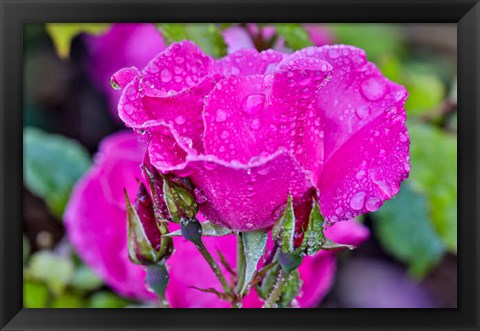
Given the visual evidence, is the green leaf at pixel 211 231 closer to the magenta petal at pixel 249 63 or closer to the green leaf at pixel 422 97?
the magenta petal at pixel 249 63

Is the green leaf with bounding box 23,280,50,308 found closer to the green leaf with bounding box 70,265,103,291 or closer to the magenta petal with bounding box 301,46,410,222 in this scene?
the green leaf with bounding box 70,265,103,291

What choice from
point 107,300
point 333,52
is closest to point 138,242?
point 333,52

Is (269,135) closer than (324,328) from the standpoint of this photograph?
Yes

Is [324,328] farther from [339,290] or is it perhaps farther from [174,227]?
[339,290]

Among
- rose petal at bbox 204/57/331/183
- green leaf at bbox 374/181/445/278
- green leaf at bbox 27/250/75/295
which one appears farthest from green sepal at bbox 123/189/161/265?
green leaf at bbox 374/181/445/278

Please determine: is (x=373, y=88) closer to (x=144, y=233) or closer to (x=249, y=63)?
(x=249, y=63)
